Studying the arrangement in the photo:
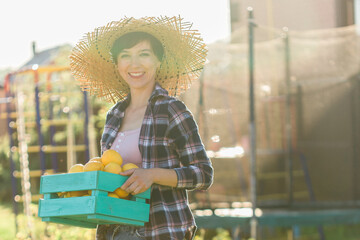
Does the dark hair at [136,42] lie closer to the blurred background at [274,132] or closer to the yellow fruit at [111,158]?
the yellow fruit at [111,158]

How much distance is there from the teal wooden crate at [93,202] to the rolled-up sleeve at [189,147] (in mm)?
197

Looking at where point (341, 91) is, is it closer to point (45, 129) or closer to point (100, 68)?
point (100, 68)

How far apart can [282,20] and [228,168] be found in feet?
13.6

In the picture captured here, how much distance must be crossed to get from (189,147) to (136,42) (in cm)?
54

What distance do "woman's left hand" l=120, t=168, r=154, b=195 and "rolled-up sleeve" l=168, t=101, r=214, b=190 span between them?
0.15 m

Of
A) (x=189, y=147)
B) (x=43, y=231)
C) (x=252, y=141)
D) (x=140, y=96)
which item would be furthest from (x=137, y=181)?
(x=43, y=231)

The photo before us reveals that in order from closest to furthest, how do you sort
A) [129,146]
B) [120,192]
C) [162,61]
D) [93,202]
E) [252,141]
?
[93,202], [120,192], [129,146], [162,61], [252,141]

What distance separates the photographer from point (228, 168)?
7.42 m

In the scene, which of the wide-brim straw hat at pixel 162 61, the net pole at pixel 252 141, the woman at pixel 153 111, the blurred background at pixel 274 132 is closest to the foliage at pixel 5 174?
the blurred background at pixel 274 132

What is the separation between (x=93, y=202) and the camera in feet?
6.45

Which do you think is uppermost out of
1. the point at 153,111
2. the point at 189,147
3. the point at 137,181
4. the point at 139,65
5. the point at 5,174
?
the point at 139,65

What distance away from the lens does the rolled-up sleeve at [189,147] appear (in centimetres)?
217

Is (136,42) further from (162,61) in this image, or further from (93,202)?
(93,202)

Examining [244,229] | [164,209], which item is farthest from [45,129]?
[164,209]
